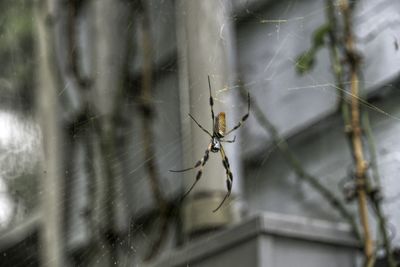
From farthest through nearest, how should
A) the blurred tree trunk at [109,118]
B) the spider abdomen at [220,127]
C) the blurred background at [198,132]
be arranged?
the blurred tree trunk at [109,118], the blurred background at [198,132], the spider abdomen at [220,127]

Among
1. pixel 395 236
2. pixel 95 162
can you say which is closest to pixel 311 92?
pixel 395 236

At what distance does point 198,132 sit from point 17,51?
1786 millimetres

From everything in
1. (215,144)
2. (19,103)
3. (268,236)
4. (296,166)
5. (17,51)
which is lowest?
(268,236)

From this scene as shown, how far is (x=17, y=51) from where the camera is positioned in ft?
12.2

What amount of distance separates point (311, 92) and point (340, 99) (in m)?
0.17

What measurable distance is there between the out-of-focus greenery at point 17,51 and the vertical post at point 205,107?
1.26 m

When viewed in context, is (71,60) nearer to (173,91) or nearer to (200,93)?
(173,91)

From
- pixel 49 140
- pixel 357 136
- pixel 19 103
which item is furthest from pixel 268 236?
pixel 19 103

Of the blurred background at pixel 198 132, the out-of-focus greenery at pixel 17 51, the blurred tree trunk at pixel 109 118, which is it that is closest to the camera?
the blurred background at pixel 198 132

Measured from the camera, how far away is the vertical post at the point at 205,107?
221 cm

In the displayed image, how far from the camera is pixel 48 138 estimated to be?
3.29m

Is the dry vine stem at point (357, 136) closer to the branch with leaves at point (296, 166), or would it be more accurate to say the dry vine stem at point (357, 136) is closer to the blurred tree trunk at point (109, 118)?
the branch with leaves at point (296, 166)

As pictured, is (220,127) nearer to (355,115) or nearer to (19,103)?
(355,115)

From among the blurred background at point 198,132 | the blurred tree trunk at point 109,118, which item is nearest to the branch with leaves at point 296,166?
the blurred background at point 198,132
